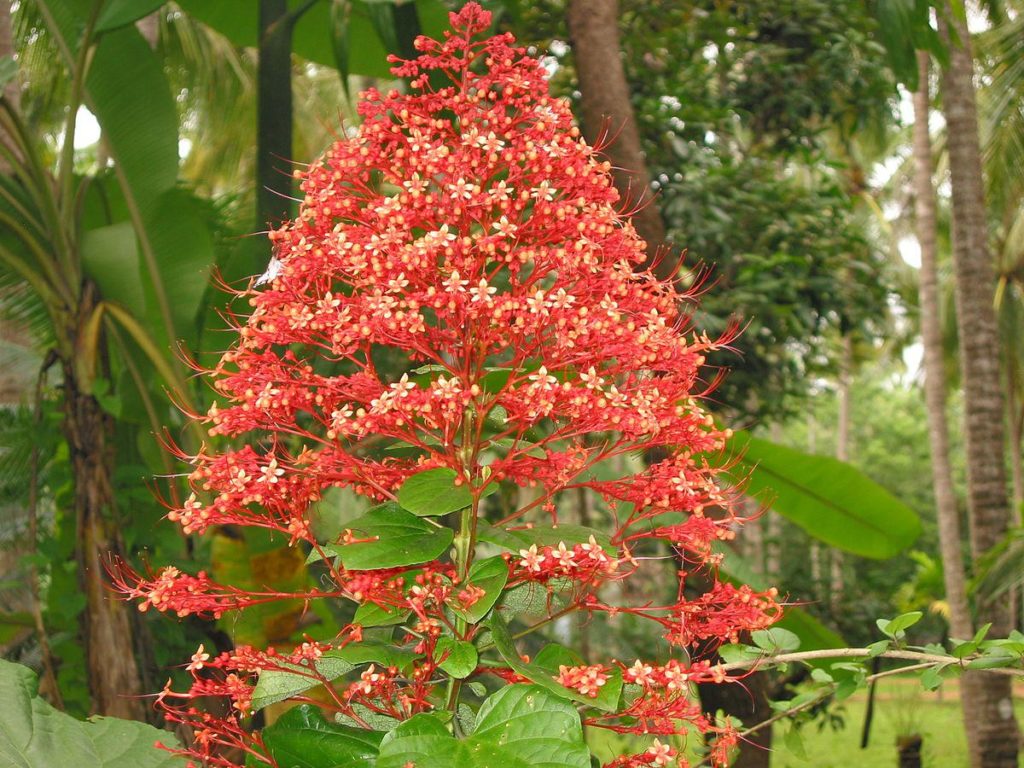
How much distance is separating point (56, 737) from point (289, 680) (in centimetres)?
46

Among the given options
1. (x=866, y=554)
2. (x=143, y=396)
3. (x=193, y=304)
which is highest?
(x=193, y=304)

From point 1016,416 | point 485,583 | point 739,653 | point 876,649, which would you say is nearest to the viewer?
point 485,583

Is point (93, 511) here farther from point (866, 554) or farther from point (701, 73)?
point (701, 73)

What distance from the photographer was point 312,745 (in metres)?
1.37

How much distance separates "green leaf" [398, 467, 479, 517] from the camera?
131 centimetres

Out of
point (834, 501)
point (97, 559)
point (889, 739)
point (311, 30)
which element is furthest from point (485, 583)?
point (889, 739)

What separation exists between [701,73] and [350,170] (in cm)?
475

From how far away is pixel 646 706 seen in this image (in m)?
1.37

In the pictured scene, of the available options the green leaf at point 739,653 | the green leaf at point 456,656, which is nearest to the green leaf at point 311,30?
the green leaf at point 739,653

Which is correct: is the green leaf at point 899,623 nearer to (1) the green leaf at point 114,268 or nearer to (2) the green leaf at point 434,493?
(2) the green leaf at point 434,493

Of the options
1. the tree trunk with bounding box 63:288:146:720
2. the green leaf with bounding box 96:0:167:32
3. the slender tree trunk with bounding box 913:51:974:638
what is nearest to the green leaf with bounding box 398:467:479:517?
the tree trunk with bounding box 63:288:146:720

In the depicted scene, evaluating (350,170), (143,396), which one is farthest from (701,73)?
(350,170)

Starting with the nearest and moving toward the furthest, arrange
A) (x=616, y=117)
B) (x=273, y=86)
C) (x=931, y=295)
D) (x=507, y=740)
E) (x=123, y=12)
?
(x=507, y=740), (x=123, y=12), (x=273, y=86), (x=616, y=117), (x=931, y=295)

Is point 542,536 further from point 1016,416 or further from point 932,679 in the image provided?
point 1016,416
